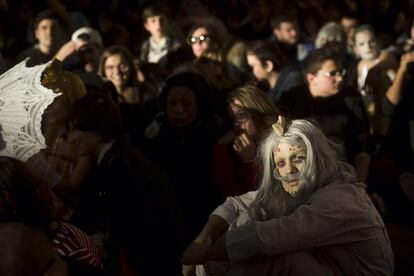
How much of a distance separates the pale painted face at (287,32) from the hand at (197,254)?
575 centimetres

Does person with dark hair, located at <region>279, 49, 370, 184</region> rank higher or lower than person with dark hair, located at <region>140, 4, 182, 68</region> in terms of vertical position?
lower

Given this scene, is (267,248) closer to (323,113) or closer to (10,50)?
(323,113)

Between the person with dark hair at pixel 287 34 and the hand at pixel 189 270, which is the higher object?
the person with dark hair at pixel 287 34

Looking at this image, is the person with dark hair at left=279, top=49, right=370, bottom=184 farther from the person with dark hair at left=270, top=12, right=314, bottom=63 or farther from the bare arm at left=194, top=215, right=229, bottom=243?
the person with dark hair at left=270, top=12, right=314, bottom=63

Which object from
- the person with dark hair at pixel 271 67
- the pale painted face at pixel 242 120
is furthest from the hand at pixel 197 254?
the person with dark hair at pixel 271 67

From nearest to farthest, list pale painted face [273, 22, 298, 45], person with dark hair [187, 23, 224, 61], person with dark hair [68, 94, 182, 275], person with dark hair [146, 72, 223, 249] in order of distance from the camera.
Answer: person with dark hair [68, 94, 182, 275]
person with dark hair [146, 72, 223, 249]
person with dark hair [187, 23, 224, 61]
pale painted face [273, 22, 298, 45]

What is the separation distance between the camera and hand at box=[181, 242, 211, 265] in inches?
181

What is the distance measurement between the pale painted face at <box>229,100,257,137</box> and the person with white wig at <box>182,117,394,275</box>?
143 cm

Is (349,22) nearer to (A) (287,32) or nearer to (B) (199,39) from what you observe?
(A) (287,32)

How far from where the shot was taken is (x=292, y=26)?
10125 mm

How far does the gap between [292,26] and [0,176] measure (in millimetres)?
6916

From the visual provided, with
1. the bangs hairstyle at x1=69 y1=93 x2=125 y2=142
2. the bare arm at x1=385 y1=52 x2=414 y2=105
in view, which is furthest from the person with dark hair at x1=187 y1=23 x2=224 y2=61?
the bangs hairstyle at x1=69 y1=93 x2=125 y2=142

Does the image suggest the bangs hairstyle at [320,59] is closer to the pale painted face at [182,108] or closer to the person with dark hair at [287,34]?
the pale painted face at [182,108]

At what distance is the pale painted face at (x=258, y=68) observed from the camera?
8172mm
